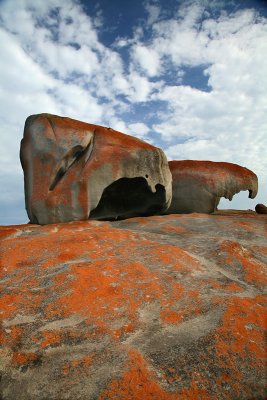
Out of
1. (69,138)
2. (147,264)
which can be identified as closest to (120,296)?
(147,264)

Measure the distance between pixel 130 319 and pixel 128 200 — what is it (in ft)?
Answer: 17.6

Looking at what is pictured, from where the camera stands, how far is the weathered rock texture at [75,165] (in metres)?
5.98

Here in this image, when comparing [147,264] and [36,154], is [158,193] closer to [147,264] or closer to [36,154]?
[36,154]

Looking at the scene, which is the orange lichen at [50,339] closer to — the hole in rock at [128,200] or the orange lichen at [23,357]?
the orange lichen at [23,357]

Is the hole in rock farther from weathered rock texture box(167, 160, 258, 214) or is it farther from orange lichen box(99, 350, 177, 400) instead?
orange lichen box(99, 350, 177, 400)

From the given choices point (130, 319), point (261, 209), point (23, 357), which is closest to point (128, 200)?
point (261, 209)

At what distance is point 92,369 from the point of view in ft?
6.23

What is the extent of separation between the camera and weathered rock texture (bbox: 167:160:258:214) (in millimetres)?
8445

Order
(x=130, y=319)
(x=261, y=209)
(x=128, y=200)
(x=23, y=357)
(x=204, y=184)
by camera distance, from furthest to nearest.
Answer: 1. (x=261, y=209)
2. (x=204, y=184)
3. (x=128, y=200)
4. (x=130, y=319)
5. (x=23, y=357)

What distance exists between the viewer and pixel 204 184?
8.42 m

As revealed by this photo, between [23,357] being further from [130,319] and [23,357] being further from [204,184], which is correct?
[204,184]

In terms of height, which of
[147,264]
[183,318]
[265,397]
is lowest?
[265,397]

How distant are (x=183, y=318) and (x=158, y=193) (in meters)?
5.05

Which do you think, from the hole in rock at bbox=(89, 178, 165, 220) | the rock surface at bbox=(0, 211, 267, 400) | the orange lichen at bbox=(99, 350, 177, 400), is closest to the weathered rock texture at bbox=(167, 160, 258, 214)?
the hole in rock at bbox=(89, 178, 165, 220)
